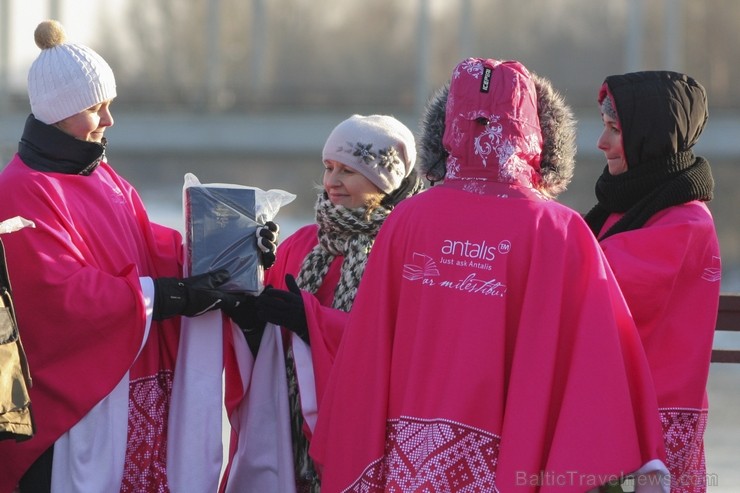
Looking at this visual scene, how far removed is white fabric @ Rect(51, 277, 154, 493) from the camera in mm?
3430

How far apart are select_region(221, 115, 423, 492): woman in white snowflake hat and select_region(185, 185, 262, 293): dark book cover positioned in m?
0.10

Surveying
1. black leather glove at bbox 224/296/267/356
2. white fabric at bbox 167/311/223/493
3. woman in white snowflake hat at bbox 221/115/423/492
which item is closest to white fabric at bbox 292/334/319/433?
woman in white snowflake hat at bbox 221/115/423/492

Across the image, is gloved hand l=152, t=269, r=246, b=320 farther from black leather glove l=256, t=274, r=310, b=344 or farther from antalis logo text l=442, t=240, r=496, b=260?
antalis logo text l=442, t=240, r=496, b=260

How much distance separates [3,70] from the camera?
46.5 ft

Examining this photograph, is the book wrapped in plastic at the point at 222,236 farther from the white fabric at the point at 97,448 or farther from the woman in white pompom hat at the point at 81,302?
the white fabric at the point at 97,448

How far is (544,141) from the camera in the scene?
3.20 meters

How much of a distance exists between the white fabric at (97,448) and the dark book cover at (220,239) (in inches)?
6.6

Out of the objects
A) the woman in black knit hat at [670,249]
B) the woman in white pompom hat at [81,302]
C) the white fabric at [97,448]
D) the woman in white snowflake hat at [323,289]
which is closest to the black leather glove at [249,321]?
the woman in white snowflake hat at [323,289]

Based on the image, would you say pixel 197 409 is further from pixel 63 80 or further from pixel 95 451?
pixel 63 80

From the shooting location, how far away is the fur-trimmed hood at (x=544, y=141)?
3.20m

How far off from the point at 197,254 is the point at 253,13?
40.2 ft

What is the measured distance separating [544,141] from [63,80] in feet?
4.38

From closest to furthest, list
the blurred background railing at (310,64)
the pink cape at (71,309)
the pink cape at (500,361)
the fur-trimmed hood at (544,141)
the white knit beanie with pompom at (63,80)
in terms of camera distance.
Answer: the pink cape at (500,361), the fur-trimmed hood at (544,141), the pink cape at (71,309), the white knit beanie with pompom at (63,80), the blurred background railing at (310,64)

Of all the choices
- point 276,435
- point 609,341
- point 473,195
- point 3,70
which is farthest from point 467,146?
point 3,70
